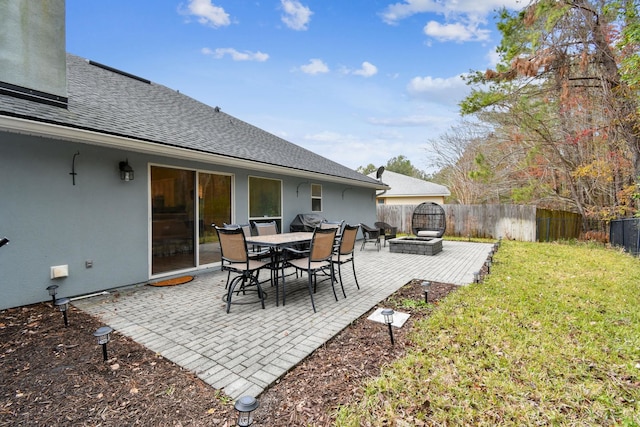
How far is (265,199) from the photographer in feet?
25.7

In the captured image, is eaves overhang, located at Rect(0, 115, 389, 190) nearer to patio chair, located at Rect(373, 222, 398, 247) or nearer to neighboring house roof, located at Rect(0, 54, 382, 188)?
neighboring house roof, located at Rect(0, 54, 382, 188)

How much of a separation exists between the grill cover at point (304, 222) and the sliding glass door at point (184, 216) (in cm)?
229

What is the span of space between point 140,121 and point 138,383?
4.85 meters

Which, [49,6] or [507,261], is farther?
[507,261]

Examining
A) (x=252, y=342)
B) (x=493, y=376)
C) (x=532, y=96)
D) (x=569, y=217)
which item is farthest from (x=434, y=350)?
(x=569, y=217)

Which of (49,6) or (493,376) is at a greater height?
(49,6)

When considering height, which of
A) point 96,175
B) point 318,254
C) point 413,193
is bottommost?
point 318,254

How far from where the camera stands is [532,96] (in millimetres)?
9375

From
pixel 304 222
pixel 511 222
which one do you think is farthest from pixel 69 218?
pixel 511 222

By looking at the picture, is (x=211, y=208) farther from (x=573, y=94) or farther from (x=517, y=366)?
(x=573, y=94)

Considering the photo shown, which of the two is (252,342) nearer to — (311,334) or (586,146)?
(311,334)

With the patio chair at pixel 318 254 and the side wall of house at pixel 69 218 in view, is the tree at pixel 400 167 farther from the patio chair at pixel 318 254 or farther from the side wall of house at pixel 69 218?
the side wall of house at pixel 69 218

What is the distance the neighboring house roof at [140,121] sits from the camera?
3982 mm

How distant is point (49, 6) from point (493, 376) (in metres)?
6.25
